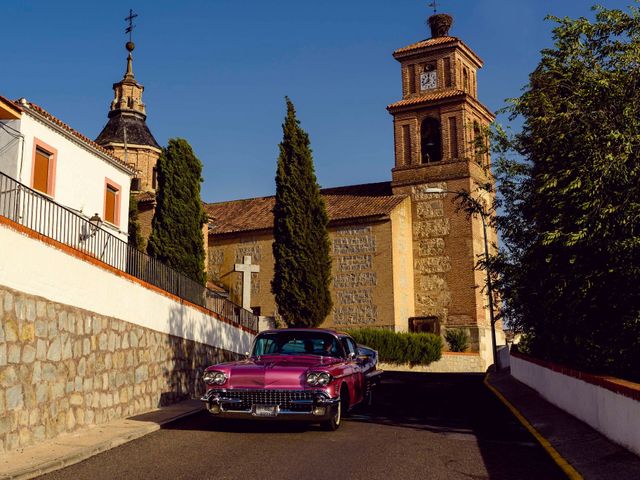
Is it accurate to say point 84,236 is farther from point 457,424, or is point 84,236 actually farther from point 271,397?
point 457,424

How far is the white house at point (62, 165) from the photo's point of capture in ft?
57.7

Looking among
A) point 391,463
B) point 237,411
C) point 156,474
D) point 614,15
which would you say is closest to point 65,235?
point 237,411

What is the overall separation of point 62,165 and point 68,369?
1036 cm

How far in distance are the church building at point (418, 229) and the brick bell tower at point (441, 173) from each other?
0.20ft

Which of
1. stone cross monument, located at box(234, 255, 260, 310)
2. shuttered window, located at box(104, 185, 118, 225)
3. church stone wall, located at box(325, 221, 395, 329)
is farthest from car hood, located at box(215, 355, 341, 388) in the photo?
church stone wall, located at box(325, 221, 395, 329)

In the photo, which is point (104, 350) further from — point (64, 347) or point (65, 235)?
point (65, 235)

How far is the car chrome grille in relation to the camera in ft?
32.4

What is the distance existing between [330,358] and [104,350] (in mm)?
4116

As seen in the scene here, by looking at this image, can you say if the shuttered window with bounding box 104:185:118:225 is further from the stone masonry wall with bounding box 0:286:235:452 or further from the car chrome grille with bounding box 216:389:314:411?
the car chrome grille with bounding box 216:389:314:411

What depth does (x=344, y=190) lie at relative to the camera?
46.9m

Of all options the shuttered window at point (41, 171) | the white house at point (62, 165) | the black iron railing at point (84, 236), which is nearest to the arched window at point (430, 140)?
the white house at point (62, 165)

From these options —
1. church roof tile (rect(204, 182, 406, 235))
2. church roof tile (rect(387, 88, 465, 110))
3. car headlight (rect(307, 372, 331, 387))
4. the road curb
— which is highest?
church roof tile (rect(387, 88, 465, 110))

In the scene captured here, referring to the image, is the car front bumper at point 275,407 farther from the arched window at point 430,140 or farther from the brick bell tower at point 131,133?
the brick bell tower at point 131,133

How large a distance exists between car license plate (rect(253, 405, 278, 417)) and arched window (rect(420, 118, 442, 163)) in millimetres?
34370
